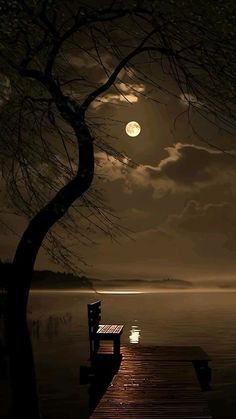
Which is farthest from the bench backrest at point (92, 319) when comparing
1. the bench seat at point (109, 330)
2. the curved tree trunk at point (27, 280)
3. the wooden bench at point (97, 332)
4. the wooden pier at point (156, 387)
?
the curved tree trunk at point (27, 280)

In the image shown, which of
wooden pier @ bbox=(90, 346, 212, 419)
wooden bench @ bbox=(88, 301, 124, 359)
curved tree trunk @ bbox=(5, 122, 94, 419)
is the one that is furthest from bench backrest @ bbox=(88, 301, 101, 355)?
curved tree trunk @ bbox=(5, 122, 94, 419)

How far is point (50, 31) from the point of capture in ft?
32.8

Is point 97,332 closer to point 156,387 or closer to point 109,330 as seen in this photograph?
point 109,330

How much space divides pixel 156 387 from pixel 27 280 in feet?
14.3

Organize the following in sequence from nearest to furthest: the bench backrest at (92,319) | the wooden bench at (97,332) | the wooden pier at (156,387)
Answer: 1. the wooden pier at (156,387)
2. the wooden bench at (97,332)
3. the bench backrest at (92,319)

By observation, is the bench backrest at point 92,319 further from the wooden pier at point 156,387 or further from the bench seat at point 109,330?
the wooden pier at point 156,387

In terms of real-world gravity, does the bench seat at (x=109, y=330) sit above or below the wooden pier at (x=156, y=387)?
above

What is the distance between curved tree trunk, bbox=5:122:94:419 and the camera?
10250mm

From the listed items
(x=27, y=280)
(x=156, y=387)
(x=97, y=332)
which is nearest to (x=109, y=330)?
(x=97, y=332)

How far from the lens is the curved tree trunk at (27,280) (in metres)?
10.2

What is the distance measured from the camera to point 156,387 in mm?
12898

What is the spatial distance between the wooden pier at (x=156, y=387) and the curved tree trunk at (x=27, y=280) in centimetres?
134

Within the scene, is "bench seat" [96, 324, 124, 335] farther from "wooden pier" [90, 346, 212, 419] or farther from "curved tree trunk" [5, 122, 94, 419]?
"curved tree trunk" [5, 122, 94, 419]

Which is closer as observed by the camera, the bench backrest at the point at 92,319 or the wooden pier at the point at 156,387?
the wooden pier at the point at 156,387
